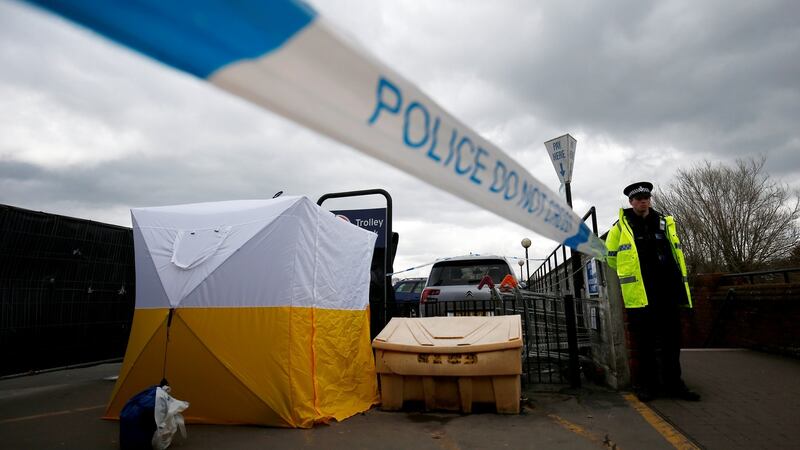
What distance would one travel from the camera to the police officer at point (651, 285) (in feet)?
15.1

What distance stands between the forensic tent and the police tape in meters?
2.71

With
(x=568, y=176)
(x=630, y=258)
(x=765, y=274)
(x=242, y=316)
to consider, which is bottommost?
(x=242, y=316)

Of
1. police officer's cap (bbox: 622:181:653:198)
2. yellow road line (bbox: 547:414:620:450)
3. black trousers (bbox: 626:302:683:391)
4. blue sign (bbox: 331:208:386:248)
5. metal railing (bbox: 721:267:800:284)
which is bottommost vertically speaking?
yellow road line (bbox: 547:414:620:450)

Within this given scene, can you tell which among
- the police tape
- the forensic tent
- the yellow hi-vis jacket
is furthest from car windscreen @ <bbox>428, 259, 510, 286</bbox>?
the police tape

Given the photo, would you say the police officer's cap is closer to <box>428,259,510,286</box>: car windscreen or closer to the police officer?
the police officer

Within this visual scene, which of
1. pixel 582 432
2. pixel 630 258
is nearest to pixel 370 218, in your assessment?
pixel 630 258

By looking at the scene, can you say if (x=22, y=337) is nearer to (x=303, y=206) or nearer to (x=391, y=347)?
(x=303, y=206)

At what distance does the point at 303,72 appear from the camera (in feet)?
4.68

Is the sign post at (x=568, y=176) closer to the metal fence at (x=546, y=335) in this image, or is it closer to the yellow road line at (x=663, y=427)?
the metal fence at (x=546, y=335)

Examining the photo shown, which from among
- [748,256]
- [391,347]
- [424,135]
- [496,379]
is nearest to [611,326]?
[496,379]

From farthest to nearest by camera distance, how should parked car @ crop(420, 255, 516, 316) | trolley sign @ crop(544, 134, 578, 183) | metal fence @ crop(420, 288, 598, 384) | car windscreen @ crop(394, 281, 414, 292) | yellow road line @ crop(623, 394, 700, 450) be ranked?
car windscreen @ crop(394, 281, 414, 292), parked car @ crop(420, 255, 516, 316), metal fence @ crop(420, 288, 598, 384), trolley sign @ crop(544, 134, 578, 183), yellow road line @ crop(623, 394, 700, 450)

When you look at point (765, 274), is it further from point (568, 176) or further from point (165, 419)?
point (165, 419)

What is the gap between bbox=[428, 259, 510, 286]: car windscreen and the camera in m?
7.87

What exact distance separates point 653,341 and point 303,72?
477 centimetres
